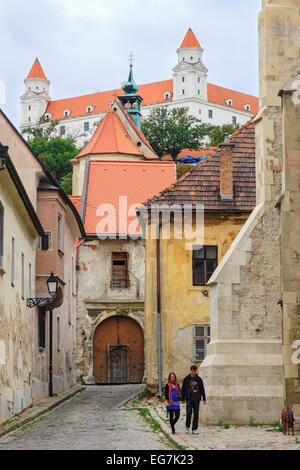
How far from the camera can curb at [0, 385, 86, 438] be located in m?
19.1

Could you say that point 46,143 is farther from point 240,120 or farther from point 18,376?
point 18,376

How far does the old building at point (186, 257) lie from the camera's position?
2708 cm

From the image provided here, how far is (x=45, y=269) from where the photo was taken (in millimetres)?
28688

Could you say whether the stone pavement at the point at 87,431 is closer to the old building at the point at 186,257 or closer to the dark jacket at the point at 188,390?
the dark jacket at the point at 188,390

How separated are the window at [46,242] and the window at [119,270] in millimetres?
14179

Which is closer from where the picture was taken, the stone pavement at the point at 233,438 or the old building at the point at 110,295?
the stone pavement at the point at 233,438

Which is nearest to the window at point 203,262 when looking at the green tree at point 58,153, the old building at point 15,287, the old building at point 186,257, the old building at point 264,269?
the old building at point 186,257

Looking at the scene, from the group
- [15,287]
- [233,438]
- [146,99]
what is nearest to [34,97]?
[146,99]

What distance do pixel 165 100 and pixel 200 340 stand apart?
142 metres

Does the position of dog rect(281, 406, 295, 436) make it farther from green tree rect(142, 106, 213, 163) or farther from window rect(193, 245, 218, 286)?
green tree rect(142, 106, 213, 163)

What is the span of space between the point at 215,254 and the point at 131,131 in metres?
48.9

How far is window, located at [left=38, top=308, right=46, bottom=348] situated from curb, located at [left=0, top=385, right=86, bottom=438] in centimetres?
176
